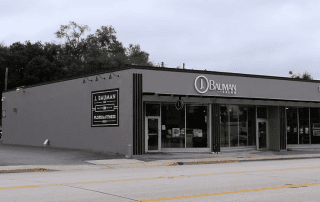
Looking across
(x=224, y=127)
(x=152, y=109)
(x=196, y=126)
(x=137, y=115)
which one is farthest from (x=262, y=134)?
(x=137, y=115)

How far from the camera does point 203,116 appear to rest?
937 inches

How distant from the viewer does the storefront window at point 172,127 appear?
74.7 feet

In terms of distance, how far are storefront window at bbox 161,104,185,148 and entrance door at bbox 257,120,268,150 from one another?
20.9 ft

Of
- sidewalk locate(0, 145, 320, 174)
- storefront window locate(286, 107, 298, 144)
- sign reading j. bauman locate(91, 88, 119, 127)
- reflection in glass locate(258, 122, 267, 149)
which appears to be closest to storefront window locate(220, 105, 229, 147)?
sidewalk locate(0, 145, 320, 174)

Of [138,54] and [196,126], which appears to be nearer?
[196,126]

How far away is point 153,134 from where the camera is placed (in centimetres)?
2248

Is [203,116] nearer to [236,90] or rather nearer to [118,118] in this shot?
[236,90]

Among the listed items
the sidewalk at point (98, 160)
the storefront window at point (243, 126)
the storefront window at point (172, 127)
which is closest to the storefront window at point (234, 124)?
the storefront window at point (243, 126)

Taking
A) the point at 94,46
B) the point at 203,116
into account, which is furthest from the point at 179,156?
the point at 94,46

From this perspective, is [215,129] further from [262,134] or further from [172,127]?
[262,134]

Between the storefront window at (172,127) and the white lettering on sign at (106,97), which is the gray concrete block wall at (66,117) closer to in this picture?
the white lettering on sign at (106,97)

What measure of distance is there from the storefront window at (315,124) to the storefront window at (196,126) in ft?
32.5

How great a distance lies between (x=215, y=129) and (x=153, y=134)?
3938mm

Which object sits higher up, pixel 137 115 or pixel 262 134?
pixel 137 115
